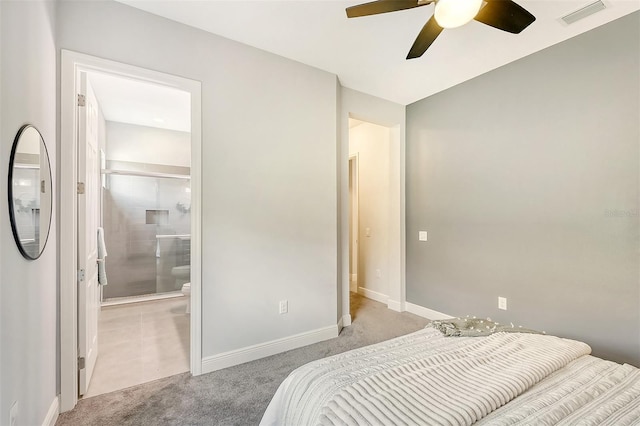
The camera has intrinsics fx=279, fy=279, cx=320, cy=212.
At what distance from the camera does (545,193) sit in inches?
96.9

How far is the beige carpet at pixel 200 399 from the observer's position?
1.71 m

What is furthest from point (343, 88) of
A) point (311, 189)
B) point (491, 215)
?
point (491, 215)

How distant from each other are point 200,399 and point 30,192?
5.21 ft

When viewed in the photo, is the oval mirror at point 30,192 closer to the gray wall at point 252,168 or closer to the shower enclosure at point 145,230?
the gray wall at point 252,168

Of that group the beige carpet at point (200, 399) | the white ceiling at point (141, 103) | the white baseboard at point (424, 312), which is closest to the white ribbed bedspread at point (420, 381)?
the beige carpet at point (200, 399)

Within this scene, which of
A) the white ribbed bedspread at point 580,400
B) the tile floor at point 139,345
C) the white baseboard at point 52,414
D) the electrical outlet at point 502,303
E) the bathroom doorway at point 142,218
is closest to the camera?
the white ribbed bedspread at point 580,400

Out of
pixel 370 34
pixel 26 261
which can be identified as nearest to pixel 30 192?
pixel 26 261

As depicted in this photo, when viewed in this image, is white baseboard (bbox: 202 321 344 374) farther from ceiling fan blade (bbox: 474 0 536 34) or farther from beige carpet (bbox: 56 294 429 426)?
ceiling fan blade (bbox: 474 0 536 34)

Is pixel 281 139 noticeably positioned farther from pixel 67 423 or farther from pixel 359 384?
pixel 67 423

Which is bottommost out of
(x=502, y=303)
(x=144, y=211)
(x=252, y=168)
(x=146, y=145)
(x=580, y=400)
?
(x=502, y=303)

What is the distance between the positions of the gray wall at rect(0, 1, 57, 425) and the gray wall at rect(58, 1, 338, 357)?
16.8 inches

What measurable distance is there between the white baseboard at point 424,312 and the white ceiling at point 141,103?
3598mm

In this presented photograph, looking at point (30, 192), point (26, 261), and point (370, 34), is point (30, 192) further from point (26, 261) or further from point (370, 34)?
point (370, 34)

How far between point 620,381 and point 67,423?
2867 mm
